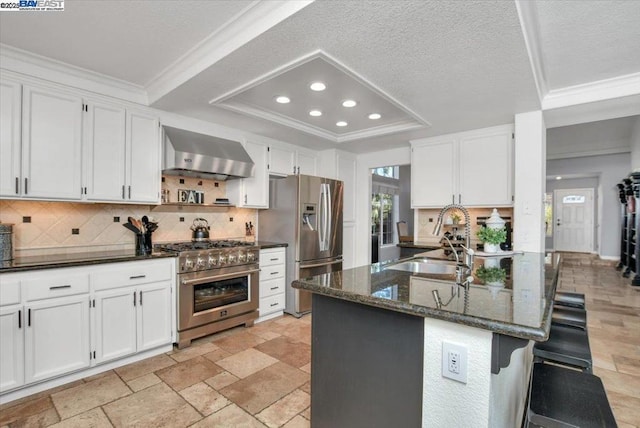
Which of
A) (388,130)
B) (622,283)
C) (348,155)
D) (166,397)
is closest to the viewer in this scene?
(166,397)

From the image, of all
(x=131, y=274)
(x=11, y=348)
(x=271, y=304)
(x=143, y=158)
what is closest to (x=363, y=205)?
(x=271, y=304)

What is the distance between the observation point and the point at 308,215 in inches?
162

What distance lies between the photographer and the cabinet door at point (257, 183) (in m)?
3.99

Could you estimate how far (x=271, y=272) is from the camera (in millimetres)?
3910

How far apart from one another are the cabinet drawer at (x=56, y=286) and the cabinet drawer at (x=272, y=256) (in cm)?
177

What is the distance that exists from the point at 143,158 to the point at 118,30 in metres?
1.26

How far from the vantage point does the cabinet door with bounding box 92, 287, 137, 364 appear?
8.21ft

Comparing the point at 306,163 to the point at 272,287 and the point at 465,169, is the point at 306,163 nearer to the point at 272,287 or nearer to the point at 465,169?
the point at 272,287

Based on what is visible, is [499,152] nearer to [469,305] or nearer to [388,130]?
[388,130]

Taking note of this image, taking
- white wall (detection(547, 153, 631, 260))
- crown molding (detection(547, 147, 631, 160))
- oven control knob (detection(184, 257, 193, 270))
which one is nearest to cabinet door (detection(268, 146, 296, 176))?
oven control knob (detection(184, 257, 193, 270))

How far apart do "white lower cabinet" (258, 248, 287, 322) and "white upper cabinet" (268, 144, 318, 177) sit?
3.82 ft

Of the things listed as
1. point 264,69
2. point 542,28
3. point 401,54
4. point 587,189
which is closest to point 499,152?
point 542,28

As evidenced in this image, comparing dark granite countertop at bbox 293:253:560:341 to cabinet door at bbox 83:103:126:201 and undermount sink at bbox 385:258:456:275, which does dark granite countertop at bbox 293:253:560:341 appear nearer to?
undermount sink at bbox 385:258:456:275

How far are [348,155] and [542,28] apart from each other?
3355 mm
